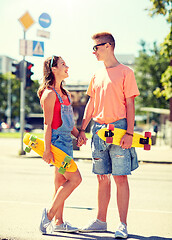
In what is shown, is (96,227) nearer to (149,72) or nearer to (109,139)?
(109,139)

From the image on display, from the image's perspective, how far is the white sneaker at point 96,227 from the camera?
4.15m

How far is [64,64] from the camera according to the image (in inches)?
160

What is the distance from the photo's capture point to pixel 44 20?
44.0 feet

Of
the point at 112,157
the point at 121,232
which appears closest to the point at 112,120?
the point at 112,157

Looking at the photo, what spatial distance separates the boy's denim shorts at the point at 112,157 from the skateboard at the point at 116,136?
0.29 feet

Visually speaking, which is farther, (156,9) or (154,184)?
(156,9)

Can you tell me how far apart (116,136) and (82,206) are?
73.2 inches

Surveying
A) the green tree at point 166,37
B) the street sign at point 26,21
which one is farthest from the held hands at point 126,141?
the green tree at point 166,37

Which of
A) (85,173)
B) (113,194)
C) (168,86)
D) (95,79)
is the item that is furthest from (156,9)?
(95,79)

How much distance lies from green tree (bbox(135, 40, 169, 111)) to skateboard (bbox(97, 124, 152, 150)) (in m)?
46.2

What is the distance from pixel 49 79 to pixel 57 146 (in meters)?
0.68

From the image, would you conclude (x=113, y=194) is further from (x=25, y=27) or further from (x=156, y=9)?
(x=156, y=9)

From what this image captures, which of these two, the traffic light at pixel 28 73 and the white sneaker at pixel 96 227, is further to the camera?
the traffic light at pixel 28 73

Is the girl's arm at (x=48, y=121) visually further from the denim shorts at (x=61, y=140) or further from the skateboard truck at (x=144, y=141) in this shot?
the skateboard truck at (x=144, y=141)
